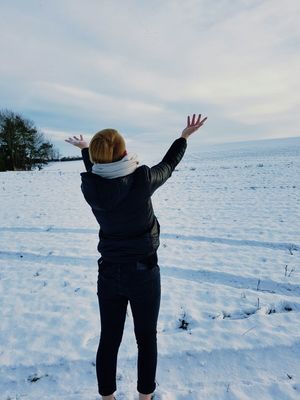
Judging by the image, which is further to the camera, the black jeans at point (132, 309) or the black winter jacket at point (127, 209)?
the black jeans at point (132, 309)

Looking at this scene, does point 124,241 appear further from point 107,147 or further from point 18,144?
point 18,144

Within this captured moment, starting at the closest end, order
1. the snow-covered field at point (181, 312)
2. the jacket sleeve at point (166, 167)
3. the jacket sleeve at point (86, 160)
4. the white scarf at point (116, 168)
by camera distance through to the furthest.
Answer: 1. the white scarf at point (116, 168)
2. the jacket sleeve at point (166, 167)
3. the jacket sleeve at point (86, 160)
4. the snow-covered field at point (181, 312)

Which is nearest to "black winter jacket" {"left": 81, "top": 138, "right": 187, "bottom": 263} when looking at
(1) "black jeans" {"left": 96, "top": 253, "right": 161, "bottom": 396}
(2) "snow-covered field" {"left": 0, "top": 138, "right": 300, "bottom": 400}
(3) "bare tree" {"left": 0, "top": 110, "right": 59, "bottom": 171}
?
(1) "black jeans" {"left": 96, "top": 253, "right": 161, "bottom": 396}

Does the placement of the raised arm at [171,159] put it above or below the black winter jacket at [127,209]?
above

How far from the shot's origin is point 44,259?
22.4ft

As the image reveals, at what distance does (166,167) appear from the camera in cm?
254

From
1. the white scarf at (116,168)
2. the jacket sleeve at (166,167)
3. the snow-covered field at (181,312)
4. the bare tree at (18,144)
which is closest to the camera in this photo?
the white scarf at (116,168)

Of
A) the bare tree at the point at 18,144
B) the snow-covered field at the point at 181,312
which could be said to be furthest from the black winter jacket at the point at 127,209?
the bare tree at the point at 18,144

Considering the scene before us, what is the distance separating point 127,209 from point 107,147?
46 cm

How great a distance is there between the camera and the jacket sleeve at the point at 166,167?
2.38 m

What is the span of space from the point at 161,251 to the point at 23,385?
13.5ft

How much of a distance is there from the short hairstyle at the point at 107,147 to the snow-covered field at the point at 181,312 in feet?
7.65

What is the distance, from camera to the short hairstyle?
7.31 feet

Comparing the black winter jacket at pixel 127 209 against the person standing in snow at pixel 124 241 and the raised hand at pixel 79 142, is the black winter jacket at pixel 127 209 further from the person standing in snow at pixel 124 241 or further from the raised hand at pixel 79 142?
the raised hand at pixel 79 142
